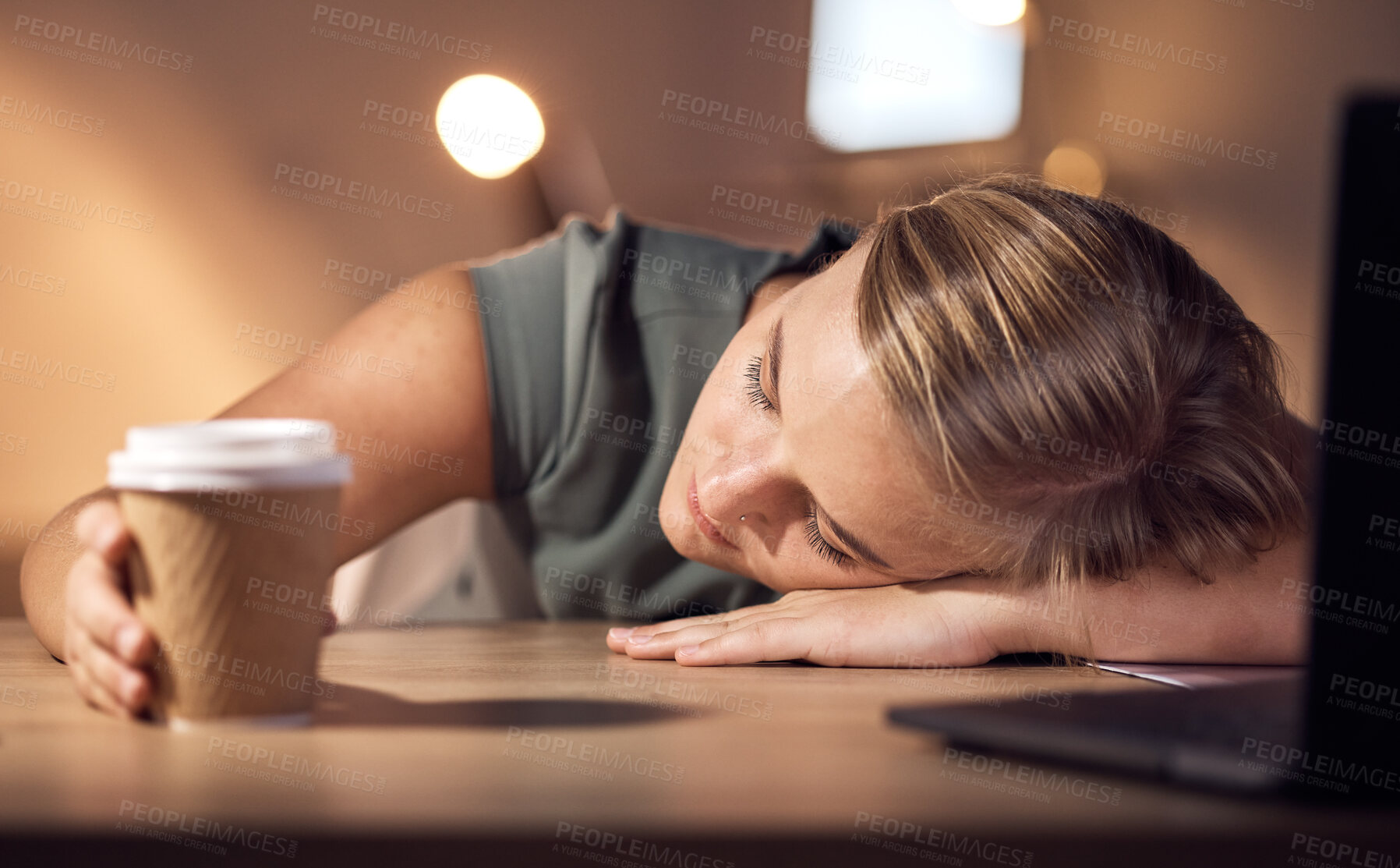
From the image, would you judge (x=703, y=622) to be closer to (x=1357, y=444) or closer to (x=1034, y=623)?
(x=1034, y=623)

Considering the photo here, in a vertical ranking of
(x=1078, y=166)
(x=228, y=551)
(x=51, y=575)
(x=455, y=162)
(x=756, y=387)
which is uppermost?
(x=1078, y=166)

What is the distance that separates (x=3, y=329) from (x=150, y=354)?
229mm

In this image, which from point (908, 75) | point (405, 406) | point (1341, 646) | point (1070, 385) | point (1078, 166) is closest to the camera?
point (1341, 646)

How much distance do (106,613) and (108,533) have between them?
4cm

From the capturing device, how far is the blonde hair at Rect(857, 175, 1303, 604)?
2.62ft

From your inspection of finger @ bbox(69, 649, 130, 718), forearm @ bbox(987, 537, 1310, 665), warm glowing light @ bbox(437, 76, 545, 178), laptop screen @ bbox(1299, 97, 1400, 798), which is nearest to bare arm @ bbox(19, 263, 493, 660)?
finger @ bbox(69, 649, 130, 718)

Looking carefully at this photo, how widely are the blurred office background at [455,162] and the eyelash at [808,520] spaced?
0.42 meters

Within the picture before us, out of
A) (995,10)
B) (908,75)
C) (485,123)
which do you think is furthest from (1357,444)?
(908,75)

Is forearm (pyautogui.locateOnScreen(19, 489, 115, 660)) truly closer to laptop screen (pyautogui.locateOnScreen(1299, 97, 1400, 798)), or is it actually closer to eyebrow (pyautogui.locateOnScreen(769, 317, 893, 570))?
eyebrow (pyautogui.locateOnScreen(769, 317, 893, 570))

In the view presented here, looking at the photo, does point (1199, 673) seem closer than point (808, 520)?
Yes

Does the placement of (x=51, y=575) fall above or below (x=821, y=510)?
below

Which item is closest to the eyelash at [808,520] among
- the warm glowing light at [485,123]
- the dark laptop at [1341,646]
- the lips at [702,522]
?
the lips at [702,522]

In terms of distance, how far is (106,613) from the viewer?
0.50 m

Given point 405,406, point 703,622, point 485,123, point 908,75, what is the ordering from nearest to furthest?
point 703,622 < point 405,406 < point 485,123 < point 908,75
